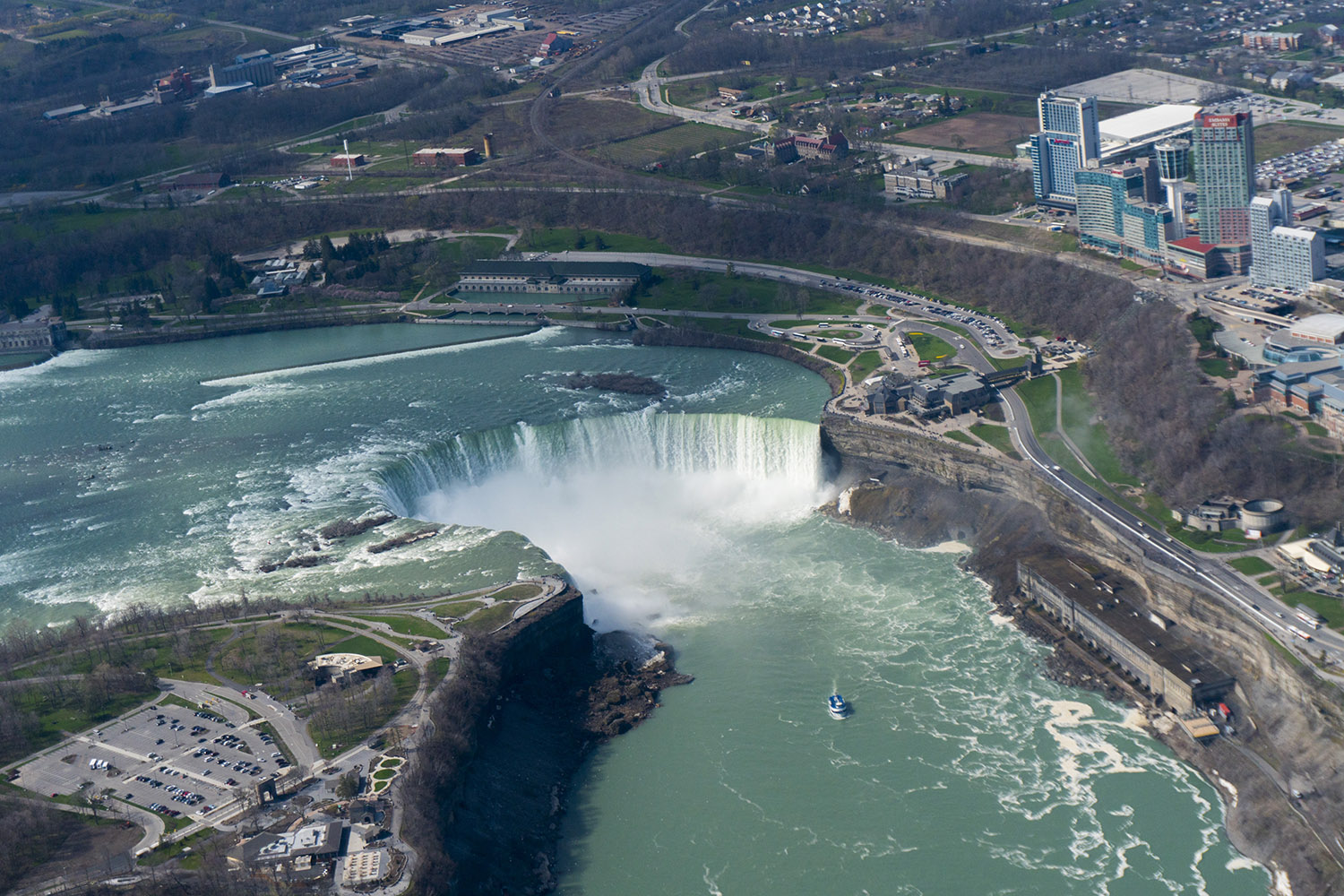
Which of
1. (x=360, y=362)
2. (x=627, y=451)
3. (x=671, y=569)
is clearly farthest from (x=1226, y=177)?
(x=360, y=362)

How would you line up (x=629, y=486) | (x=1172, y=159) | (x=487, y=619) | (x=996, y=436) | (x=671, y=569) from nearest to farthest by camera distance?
(x=487, y=619), (x=671, y=569), (x=996, y=436), (x=629, y=486), (x=1172, y=159)

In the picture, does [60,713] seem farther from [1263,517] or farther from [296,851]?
[1263,517]

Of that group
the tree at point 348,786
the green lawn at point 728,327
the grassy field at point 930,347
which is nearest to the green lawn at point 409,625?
the tree at point 348,786

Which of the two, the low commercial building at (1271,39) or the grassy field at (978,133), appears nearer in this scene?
the grassy field at (978,133)

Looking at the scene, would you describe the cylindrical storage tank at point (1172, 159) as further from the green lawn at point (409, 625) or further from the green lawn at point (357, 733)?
the green lawn at point (357, 733)

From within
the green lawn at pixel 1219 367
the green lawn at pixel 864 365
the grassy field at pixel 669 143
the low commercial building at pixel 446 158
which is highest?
the low commercial building at pixel 446 158

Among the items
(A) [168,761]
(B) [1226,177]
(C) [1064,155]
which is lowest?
(A) [168,761]

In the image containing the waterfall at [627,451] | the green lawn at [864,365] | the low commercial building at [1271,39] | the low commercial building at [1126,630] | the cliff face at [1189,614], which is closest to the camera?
the cliff face at [1189,614]
